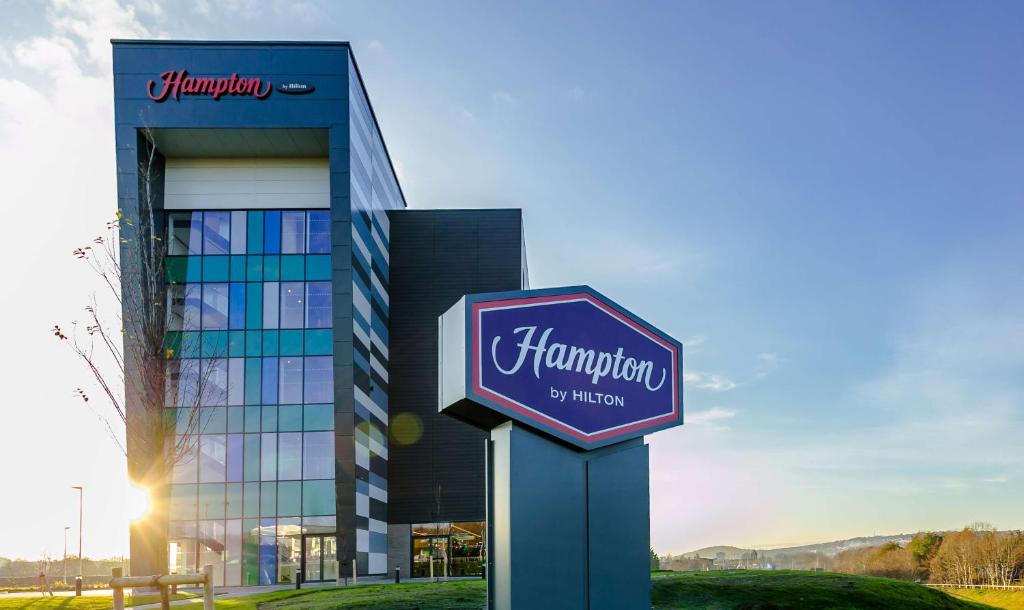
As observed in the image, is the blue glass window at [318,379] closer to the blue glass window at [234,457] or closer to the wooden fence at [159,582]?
the blue glass window at [234,457]

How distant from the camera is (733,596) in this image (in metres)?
22.0

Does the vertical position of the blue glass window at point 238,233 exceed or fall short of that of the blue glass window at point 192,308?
it exceeds it

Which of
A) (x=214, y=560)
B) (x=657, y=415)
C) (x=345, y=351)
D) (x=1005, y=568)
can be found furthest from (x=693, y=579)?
(x=1005, y=568)

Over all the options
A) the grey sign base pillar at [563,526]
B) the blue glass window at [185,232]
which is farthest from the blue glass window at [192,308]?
the grey sign base pillar at [563,526]

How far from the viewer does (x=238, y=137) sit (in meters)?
50.6

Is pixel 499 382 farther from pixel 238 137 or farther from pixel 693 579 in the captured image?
pixel 238 137

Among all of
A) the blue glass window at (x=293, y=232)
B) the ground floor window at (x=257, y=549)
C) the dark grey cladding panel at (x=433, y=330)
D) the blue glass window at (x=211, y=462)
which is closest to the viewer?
the ground floor window at (x=257, y=549)

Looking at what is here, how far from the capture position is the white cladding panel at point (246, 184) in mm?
53000

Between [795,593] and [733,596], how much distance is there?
1513mm

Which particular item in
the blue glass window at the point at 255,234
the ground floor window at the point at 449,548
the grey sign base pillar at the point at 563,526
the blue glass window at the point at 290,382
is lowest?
the ground floor window at the point at 449,548

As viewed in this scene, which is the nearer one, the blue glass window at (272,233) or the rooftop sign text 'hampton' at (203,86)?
the rooftop sign text 'hampton' at (203,86)

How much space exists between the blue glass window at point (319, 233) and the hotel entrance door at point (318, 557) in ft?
54.6

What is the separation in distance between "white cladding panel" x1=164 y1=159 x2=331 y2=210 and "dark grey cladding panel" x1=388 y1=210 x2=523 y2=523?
10153 mm

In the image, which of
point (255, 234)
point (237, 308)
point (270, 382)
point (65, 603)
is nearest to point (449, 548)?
point (270, 382)
